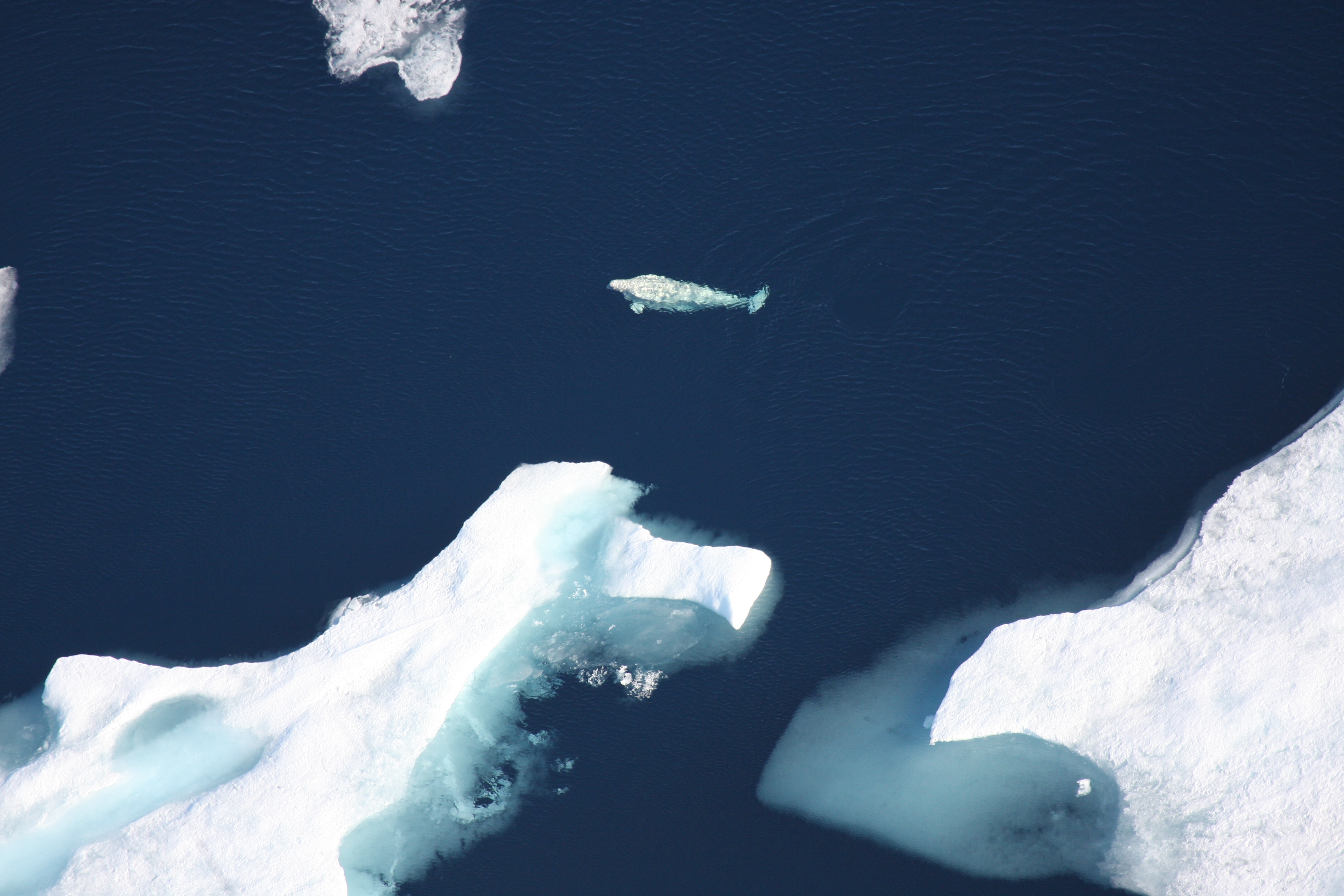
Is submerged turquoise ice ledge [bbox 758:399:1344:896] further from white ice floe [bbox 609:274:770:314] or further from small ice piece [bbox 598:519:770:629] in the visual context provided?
white ice floe [bbox 609:274:770:314]

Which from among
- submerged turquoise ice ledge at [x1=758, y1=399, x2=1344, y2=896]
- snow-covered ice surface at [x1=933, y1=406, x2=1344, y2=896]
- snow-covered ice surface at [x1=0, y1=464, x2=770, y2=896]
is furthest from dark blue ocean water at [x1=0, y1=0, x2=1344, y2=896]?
snow-covered ice surface at [x1=933, y1=406, x2=1344, y2=896]

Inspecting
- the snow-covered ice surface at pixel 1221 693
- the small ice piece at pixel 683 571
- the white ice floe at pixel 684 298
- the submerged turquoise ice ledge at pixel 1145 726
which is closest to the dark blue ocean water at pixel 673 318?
the white ice floe at pixel 684 298

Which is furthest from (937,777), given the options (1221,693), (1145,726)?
(1221,693)

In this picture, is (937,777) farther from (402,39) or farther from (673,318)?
(402,39)

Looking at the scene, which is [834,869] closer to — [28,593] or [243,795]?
[243,795]

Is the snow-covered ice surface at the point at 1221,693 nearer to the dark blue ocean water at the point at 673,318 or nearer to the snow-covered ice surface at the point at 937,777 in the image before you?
the snow-covered ice surface at the point at 937,777

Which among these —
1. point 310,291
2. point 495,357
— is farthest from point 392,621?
point 310,291

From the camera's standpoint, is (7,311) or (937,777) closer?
(937,777)
